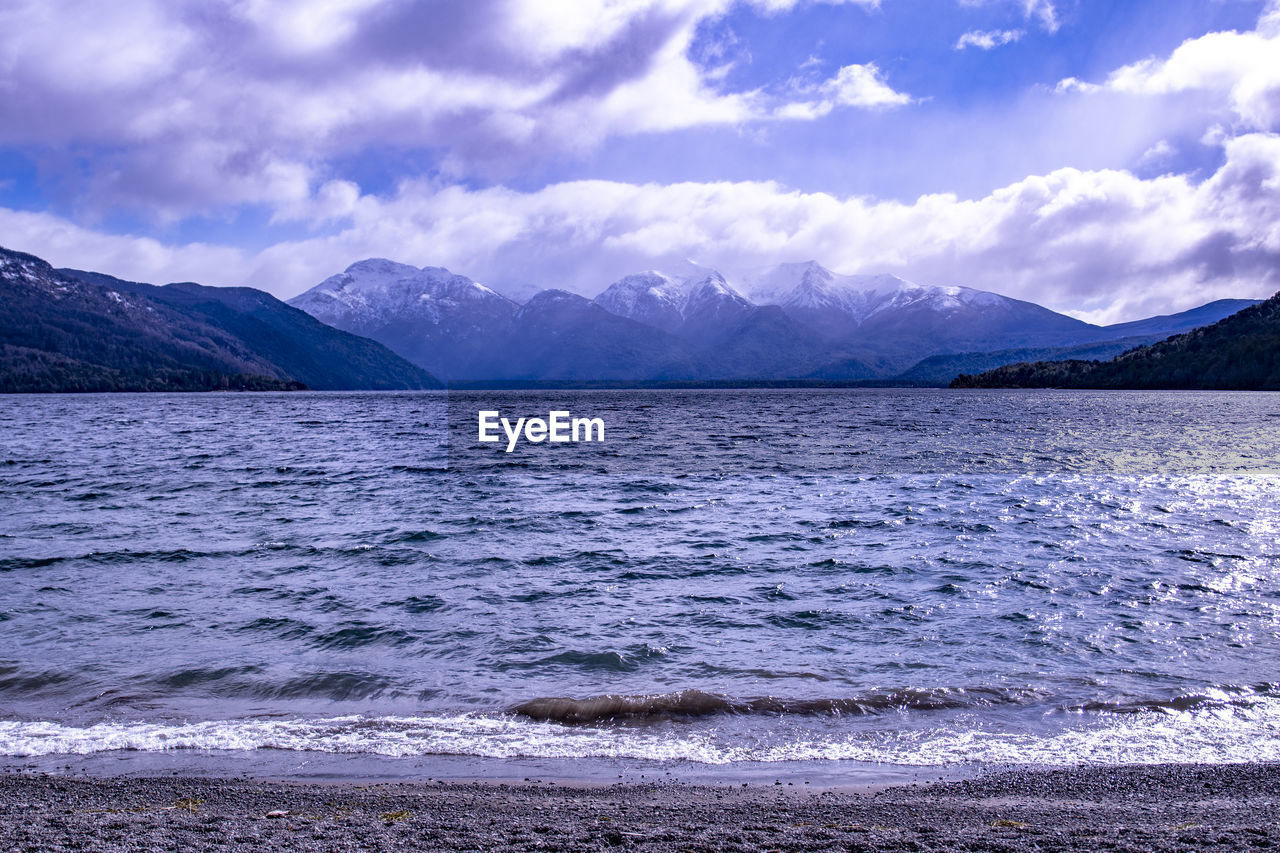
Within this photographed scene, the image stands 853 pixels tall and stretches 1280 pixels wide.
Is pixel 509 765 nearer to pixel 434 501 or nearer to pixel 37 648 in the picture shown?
pixel 37 648

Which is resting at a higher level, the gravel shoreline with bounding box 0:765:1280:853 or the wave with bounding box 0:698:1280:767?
the gravel shoreline with bounding box 0:765:1280:853

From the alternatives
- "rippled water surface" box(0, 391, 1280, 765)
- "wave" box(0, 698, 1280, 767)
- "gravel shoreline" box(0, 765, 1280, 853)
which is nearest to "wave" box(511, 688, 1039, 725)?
"rippled water surface" box(0, 391, 1280, 765)

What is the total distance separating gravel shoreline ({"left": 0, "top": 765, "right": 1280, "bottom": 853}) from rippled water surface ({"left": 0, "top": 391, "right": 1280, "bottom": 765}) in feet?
4.42

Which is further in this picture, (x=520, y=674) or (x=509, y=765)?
(x=520, y=674)

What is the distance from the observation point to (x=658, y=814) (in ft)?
30.1

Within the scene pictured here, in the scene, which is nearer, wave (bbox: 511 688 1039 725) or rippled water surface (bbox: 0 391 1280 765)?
rippled water surface (bbox: 0 391 1280 765)

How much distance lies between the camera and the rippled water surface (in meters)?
12.6

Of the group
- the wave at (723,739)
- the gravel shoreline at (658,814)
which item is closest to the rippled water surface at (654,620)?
the wave at (723,739)

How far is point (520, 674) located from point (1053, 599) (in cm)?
1421

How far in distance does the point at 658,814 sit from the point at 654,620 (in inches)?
364

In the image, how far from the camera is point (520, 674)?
15.1m

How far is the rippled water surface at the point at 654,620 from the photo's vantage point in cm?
1257

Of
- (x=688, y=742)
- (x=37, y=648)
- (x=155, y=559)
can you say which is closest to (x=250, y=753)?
(x=688, y=742)

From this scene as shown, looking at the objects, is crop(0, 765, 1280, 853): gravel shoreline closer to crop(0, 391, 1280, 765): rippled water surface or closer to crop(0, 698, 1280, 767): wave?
crop(0, 698, 1280, 767): wave
